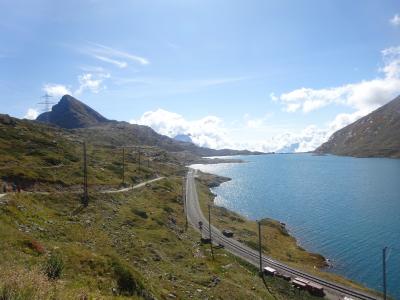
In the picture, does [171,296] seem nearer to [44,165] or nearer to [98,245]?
[98,245]

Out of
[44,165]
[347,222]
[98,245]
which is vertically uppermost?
[44,165]

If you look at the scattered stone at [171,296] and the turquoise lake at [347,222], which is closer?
the scattered stone at [171,296]

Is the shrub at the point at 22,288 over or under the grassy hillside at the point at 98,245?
over

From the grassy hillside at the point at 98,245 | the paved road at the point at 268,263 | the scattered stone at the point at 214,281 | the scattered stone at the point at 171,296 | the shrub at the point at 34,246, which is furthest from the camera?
the paved road at the point at 268,263

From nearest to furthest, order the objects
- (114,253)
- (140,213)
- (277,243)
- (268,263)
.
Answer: (114,253) → (268,263) → (140,213) → (277,243)

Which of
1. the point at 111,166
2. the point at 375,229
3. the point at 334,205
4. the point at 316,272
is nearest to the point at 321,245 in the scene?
the point at 375,229

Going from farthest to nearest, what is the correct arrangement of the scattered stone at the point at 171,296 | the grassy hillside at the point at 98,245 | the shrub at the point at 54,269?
1. the scattered stone at the point at 171,296
2. the grassy hillside at the point at 98,245
3. the shrub at the point at 54,269

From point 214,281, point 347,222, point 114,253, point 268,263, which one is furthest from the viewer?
point 347,222

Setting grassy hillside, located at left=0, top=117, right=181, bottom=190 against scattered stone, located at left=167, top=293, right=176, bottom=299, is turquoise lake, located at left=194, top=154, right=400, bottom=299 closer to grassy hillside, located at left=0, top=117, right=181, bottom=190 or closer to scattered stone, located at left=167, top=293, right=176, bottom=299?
scattered stone, located at left=167, top=293, right=176, bottom=299

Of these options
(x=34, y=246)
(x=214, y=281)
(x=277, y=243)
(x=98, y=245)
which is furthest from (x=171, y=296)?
(x=277, y=243)

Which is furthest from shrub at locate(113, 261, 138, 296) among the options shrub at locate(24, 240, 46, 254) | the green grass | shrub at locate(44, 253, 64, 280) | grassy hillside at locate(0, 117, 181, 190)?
grassy hillside at locate(0, 117, 181, 190)

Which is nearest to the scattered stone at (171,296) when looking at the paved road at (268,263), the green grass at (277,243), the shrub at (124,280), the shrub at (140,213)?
the shrub at (124,280)

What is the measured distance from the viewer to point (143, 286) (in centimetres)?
3028

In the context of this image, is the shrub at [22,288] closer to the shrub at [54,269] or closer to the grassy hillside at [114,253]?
the grassy hillside at [114,253]
